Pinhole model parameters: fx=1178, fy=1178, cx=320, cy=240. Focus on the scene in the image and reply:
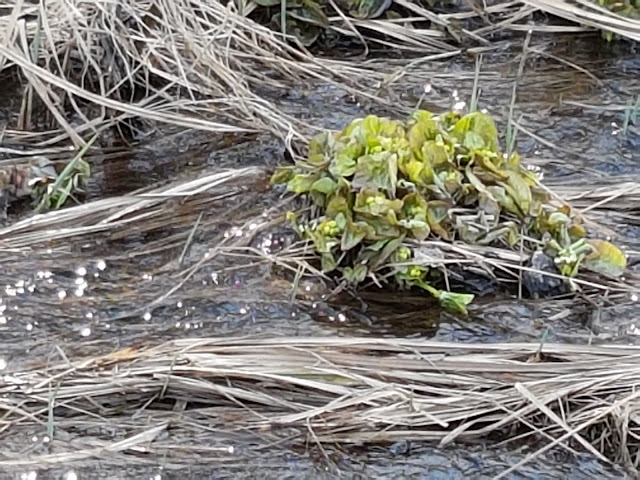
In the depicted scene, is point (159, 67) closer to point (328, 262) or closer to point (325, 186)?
point (325, 186)

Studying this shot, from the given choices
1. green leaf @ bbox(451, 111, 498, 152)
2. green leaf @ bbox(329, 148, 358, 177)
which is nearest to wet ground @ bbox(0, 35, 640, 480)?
green leaf @ bbox(329, 148, 358, 177)

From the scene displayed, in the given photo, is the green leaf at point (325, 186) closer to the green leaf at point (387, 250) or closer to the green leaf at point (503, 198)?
the green leaf at point (387, 250)

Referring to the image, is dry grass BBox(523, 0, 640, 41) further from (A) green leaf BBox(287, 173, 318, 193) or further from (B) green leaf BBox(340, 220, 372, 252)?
(B) green leaf BBox(340, 220, 372, 252)

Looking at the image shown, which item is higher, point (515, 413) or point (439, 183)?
point (439, 183)

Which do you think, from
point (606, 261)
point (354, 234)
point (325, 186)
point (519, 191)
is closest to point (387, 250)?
point (354, 234)

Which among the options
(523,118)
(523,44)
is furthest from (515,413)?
(523,44)

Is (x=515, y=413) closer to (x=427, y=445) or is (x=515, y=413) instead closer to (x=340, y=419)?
(x=427, y=445)
